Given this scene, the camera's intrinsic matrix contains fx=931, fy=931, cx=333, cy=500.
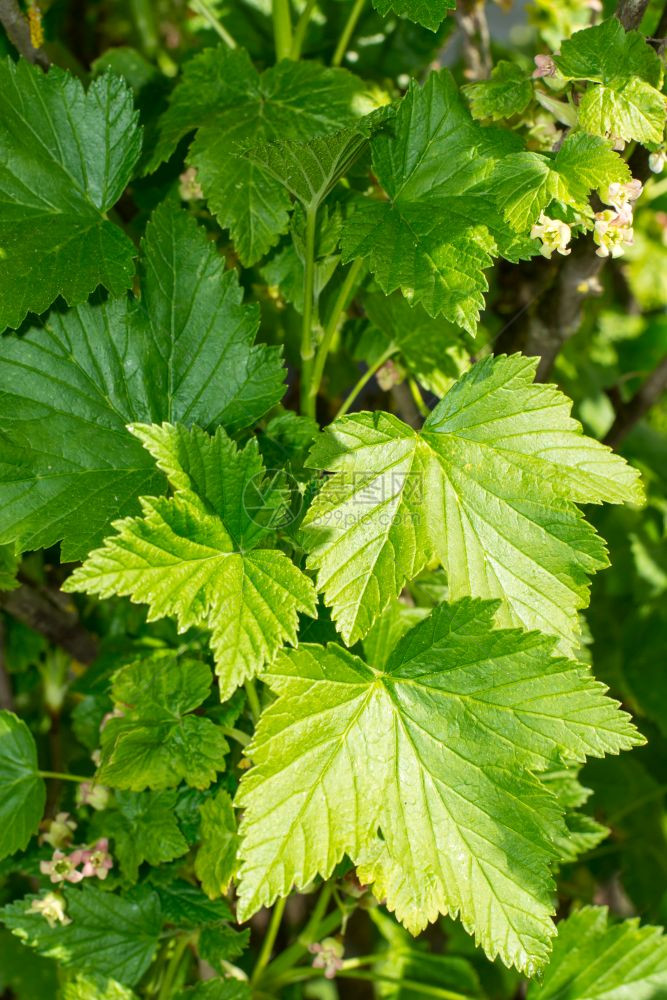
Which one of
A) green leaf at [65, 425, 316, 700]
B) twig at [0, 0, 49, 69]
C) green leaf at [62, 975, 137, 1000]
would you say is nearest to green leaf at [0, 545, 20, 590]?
green leaf at [65, 425, 316, 700]

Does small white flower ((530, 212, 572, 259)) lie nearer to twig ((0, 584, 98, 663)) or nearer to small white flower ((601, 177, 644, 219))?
small white flower ((601, 177, 644, 219))

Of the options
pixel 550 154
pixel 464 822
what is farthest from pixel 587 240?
pixel 464 822

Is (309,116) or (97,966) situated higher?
(309,116)

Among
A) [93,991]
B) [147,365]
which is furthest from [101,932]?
[147,365]

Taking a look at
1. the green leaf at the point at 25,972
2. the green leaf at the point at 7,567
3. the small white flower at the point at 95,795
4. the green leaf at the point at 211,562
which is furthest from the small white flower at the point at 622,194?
the green leaf at the point at 25,972

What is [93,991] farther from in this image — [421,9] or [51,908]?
[421,9]

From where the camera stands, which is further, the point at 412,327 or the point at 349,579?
the point at 412,327

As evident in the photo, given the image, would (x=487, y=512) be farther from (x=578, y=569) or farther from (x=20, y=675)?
(x=20, y=675)
